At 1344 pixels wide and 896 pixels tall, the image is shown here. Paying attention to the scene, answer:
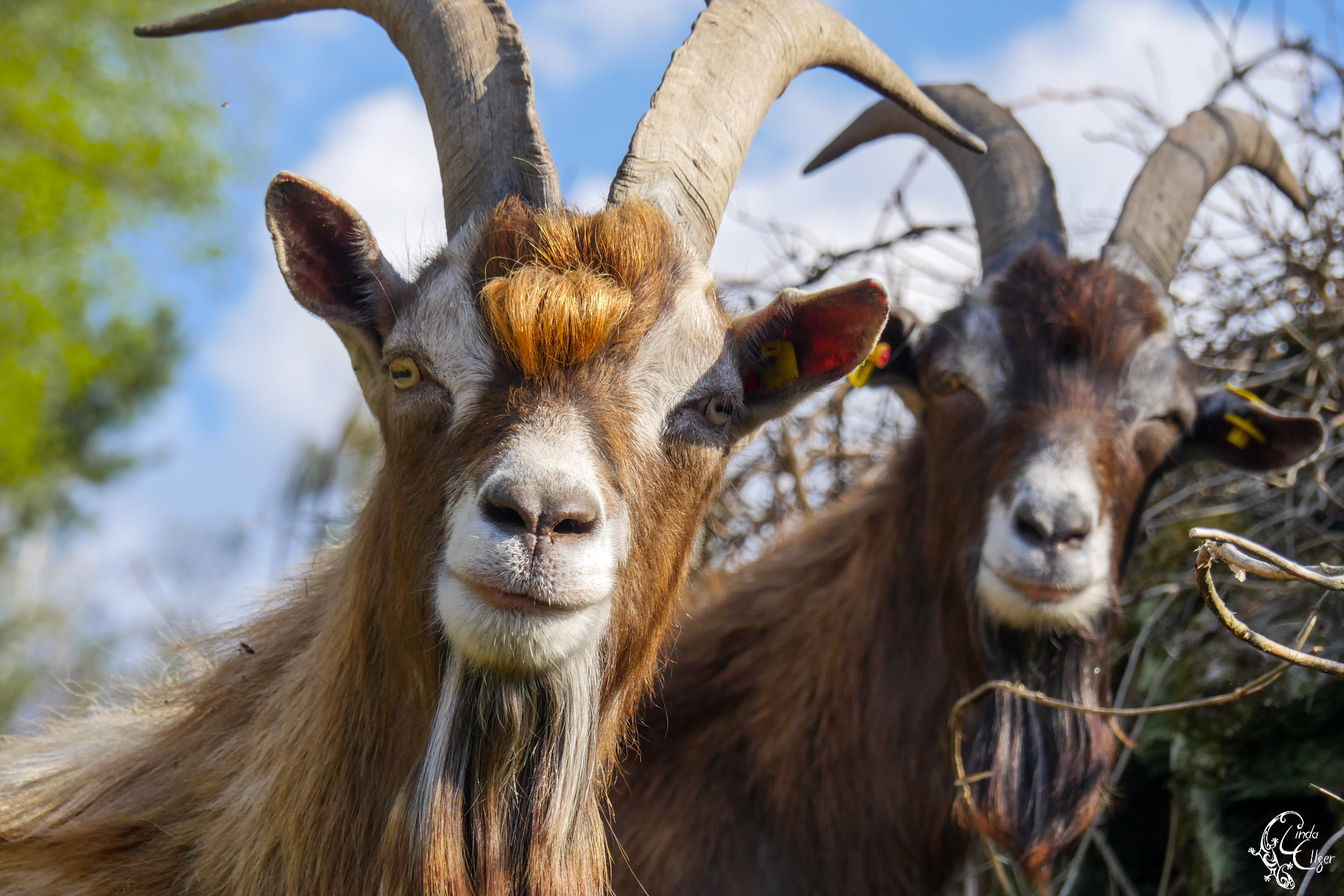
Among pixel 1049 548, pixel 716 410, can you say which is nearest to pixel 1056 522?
pixel 1049 548

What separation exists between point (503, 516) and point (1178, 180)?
430 cm

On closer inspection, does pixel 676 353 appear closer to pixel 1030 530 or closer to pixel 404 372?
pixel 404 372

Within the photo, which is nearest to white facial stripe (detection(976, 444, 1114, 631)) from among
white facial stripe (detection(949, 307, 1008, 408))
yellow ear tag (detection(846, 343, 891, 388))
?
white facial stripe (detection(949, 307, 1008, 408))

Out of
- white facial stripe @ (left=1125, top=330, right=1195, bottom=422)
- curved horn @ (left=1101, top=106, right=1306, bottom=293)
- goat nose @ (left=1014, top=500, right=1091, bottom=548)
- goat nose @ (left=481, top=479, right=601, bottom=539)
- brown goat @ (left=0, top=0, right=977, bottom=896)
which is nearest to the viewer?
goat nose @ (left=481, top=479, right=601, bottom=539)

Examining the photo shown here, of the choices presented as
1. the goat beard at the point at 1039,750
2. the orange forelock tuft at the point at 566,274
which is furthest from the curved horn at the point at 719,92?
the goat beard at the point at 1039,750

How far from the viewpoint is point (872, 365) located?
4.74 m

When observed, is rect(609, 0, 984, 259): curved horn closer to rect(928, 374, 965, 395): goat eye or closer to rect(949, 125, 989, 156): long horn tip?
rect(949, 125, 989, 156): long horn tip

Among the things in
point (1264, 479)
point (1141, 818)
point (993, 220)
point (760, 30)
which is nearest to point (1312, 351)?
point (1264, 479)

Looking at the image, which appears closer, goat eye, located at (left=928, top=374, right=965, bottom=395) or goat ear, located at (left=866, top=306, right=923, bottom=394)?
goat eye, located at (left=928, top=374, right=965, bottom=395)

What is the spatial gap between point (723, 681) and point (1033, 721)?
128 centimetres

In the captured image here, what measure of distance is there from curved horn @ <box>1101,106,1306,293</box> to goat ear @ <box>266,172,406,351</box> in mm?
3366

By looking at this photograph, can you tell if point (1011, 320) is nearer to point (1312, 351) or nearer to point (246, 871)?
point (1312, 351)

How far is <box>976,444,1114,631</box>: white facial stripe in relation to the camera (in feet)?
13.2

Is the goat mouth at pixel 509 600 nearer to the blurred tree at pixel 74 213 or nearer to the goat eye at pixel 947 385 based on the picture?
the goat eye at pixel 947 385
